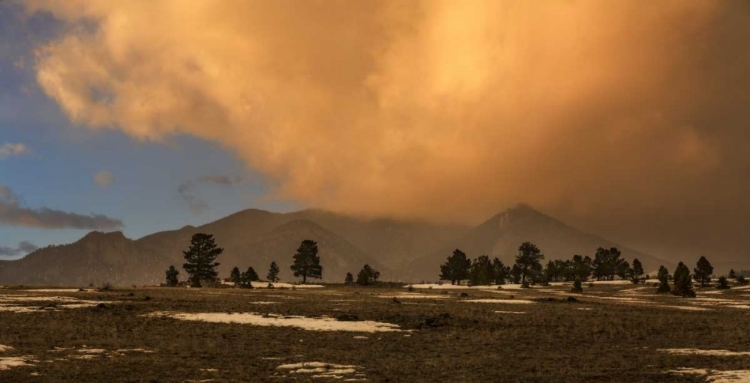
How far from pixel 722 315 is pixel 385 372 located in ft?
134

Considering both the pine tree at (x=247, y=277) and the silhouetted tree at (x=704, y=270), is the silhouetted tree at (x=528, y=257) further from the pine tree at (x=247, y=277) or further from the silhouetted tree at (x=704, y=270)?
the pine tree at (x=247, y=277)

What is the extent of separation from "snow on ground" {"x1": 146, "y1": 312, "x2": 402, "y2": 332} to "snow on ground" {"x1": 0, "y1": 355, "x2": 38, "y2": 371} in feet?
52.1

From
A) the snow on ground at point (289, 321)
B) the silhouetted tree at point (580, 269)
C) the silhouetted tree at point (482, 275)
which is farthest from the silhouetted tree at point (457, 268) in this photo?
the snow on ground at point (289, 321)

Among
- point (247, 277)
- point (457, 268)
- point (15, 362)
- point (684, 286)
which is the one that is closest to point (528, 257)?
point (457, 268)

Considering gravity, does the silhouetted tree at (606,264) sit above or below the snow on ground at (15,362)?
above

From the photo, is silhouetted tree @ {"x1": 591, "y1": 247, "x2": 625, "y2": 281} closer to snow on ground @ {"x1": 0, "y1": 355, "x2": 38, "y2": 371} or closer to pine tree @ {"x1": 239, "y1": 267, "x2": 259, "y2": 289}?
pine tree @ {"x1": 239, "y1": 267, "x2": 259, "y2": 289}

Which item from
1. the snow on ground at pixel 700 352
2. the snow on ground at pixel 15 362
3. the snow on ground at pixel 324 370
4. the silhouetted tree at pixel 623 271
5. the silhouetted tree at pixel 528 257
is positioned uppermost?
the silhouetted tree at pixel 528 257

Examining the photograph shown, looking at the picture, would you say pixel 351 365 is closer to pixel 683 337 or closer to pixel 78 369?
pixel 78 369

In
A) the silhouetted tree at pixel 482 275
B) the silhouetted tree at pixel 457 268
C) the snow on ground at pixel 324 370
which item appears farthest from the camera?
the silhouetted tree at pixel 457 268

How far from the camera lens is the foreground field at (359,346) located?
21.3m

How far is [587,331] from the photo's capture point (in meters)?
36.7

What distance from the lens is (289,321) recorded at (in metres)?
39.9

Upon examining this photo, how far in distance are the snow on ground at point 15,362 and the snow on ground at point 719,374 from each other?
2468 centimetres

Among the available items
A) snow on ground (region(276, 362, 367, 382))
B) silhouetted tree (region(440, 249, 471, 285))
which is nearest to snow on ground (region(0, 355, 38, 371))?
snow on ground (region(276, 362, 367, 382))
